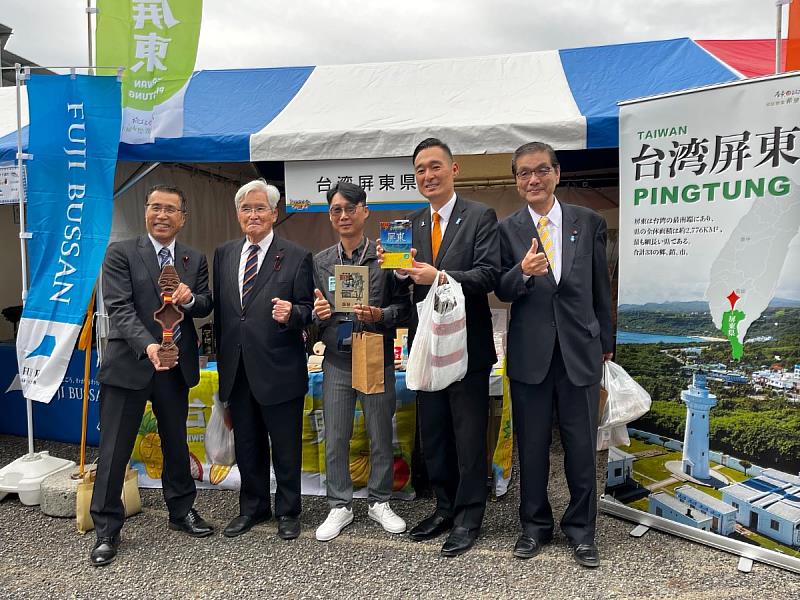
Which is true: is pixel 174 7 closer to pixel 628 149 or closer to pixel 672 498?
pixel 628 149

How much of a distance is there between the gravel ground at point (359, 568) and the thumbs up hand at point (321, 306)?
3.46 ft

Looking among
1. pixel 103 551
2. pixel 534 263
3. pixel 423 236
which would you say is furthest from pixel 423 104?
pixel 103 551

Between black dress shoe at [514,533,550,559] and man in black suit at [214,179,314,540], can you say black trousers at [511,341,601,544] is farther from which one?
Answer: man in black suit at [214,179,314,540]

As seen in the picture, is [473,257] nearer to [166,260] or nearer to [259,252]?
[259,252]

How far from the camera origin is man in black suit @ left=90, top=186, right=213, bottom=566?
2504 millimetres

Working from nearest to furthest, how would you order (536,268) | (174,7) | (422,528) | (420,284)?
(536,268) < (420,284) < (422,528) < (174,7)

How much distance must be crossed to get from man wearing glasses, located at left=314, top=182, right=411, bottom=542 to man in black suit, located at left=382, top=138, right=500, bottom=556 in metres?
0.14

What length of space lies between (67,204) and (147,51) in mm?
937

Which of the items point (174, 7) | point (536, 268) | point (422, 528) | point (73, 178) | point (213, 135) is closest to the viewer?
point (536, 268)

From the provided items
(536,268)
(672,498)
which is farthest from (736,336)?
(536,268)

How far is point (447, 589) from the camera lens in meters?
2.31

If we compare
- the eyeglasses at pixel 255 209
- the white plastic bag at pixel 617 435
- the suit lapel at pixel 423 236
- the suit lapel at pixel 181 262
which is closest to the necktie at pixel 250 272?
the eyeglasses at pixel 255 209

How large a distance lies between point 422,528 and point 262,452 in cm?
82

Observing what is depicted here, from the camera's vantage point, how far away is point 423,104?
3912mm
